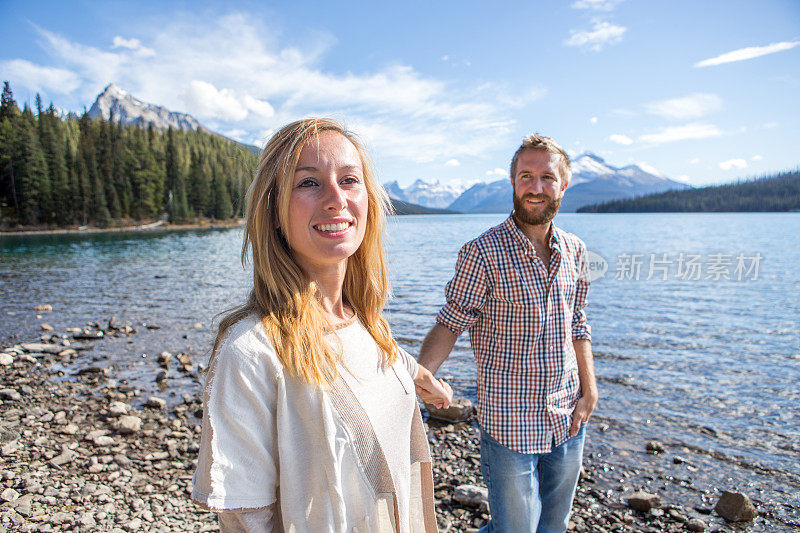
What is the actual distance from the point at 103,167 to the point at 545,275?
10762cm

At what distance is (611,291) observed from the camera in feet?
82.5

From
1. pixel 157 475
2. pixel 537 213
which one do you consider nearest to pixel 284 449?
pixel 537 213

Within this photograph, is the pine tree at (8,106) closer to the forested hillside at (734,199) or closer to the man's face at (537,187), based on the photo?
the man's face at (537,187)

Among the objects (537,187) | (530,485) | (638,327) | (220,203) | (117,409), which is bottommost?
(638,327)

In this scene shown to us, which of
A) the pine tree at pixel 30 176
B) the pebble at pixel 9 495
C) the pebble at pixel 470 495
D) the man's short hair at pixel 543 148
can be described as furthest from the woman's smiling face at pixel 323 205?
the pine tree at pixel 30 176

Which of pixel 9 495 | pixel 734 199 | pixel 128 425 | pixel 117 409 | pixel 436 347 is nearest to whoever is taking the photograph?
pixel 436 347

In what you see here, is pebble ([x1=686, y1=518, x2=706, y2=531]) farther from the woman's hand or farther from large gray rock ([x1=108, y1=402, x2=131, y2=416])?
Result: large gray rock ([x1=108, y1=402, x2=131, y2=416])

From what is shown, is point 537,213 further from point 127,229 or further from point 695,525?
point 127,229

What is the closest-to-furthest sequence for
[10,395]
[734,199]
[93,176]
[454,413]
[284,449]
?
[284,449] → [454,413] → [10,395] → [93,176] → [734,199]

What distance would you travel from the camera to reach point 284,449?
1.71m

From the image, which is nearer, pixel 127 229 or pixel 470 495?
pixel 470 495

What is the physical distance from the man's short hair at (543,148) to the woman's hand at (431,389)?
1.95 meters

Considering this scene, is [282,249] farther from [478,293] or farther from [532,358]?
[532,358]

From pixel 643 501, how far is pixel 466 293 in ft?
15.4
